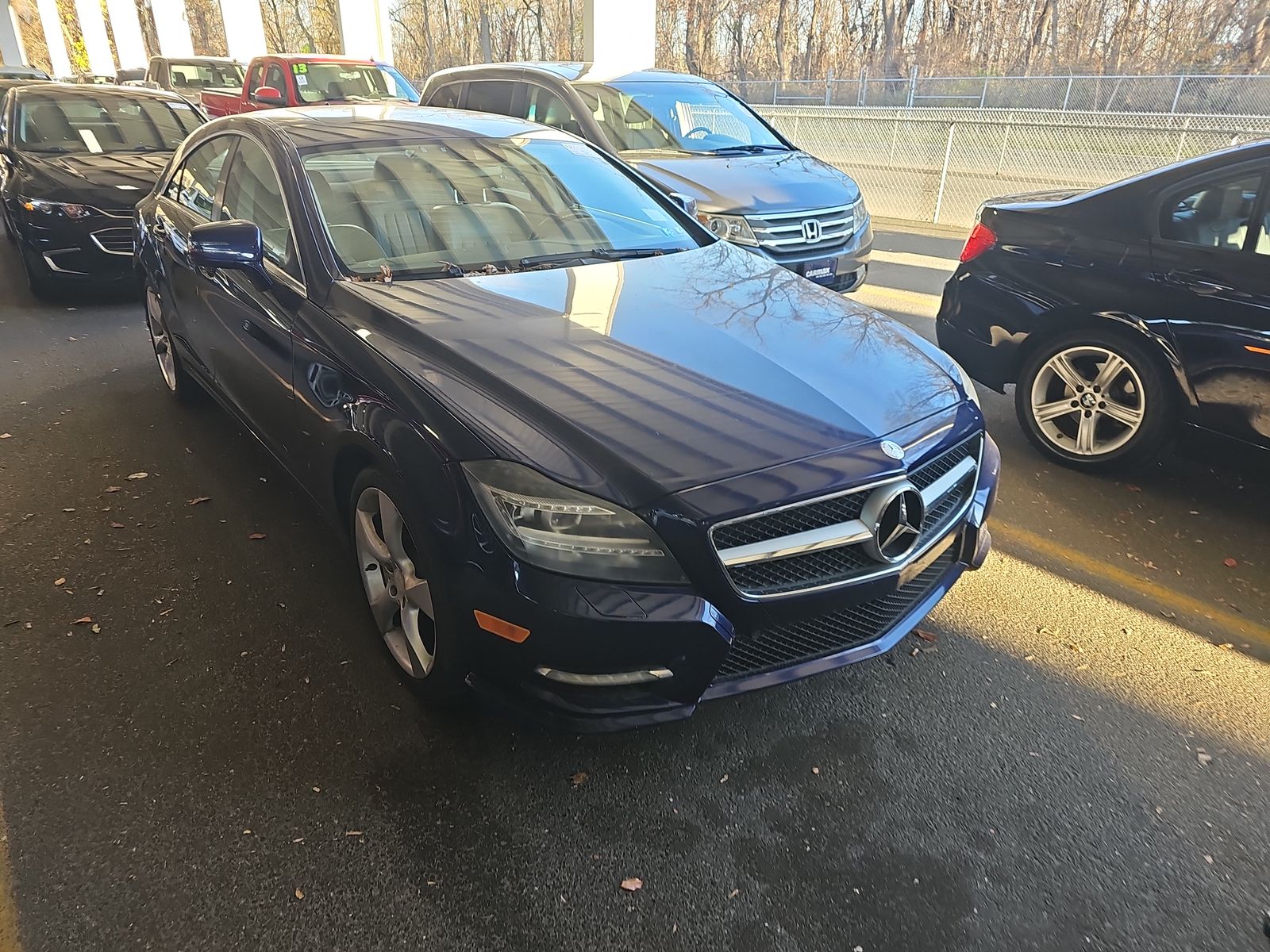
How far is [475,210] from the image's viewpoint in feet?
11.1

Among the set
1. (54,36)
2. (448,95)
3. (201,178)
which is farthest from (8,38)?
(201,178)

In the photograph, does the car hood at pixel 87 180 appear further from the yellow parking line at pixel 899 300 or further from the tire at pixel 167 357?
the yellow parking line at pixel 899 300

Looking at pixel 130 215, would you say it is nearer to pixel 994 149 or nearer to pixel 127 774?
pixel 127 774

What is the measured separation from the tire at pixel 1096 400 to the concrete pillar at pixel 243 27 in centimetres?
2668

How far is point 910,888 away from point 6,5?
54261 mm

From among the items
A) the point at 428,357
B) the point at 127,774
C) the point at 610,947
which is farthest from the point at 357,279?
the point at 610,947

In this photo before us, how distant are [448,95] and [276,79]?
6.65 meters

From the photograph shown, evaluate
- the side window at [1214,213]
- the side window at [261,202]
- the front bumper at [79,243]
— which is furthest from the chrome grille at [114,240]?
the side window at [1214,213]

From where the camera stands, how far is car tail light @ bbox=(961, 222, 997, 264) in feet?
15.0

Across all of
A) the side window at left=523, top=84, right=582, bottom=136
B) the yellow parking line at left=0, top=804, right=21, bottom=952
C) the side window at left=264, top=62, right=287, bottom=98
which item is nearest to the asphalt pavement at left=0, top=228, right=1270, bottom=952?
the yellow parking line at left=0, top=804, right=21, bottom=952

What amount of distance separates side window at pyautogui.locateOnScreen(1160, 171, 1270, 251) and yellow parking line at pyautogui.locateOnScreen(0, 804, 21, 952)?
15.8ft

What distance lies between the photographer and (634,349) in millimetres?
2590

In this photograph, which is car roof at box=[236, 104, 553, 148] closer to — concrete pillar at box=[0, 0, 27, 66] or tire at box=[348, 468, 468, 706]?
tire at box=[348, 468, 468, 706]

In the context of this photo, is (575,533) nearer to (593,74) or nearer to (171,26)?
(593,74)
